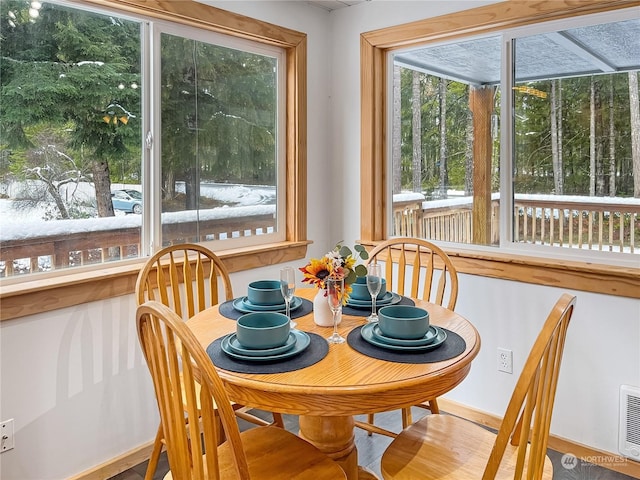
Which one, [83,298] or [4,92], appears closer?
[4,92]

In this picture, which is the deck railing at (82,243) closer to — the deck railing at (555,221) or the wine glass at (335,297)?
the wine glass at (335,297)

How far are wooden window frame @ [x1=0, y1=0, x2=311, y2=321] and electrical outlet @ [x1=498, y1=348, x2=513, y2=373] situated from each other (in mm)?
1299

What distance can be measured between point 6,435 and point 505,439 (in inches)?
70.9

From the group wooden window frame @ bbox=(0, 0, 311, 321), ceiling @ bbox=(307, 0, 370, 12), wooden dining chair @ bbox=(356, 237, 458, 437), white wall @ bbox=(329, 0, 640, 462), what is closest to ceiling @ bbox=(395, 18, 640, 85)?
white wall @ bbox=(329, 0, 640, 462)

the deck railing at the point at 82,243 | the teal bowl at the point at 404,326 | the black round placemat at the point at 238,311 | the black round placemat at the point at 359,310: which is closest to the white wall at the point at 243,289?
the deck railing at the point at 82,243

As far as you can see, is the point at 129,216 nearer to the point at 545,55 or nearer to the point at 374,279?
the point at 374,279

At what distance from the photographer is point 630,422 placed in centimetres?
222

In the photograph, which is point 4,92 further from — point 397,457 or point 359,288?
point 397,457

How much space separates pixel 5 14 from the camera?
1924 millimetres

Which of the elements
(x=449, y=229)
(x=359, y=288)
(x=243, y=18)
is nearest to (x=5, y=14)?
(x=243, y=18)

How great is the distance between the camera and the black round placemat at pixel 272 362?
4.54ft

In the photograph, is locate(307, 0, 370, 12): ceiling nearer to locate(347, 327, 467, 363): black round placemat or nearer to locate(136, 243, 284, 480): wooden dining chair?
locate(136, 243, 284, 480): wooden dining chair

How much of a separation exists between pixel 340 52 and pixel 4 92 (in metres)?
1.97

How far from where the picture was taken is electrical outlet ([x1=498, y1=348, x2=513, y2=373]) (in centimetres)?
259
